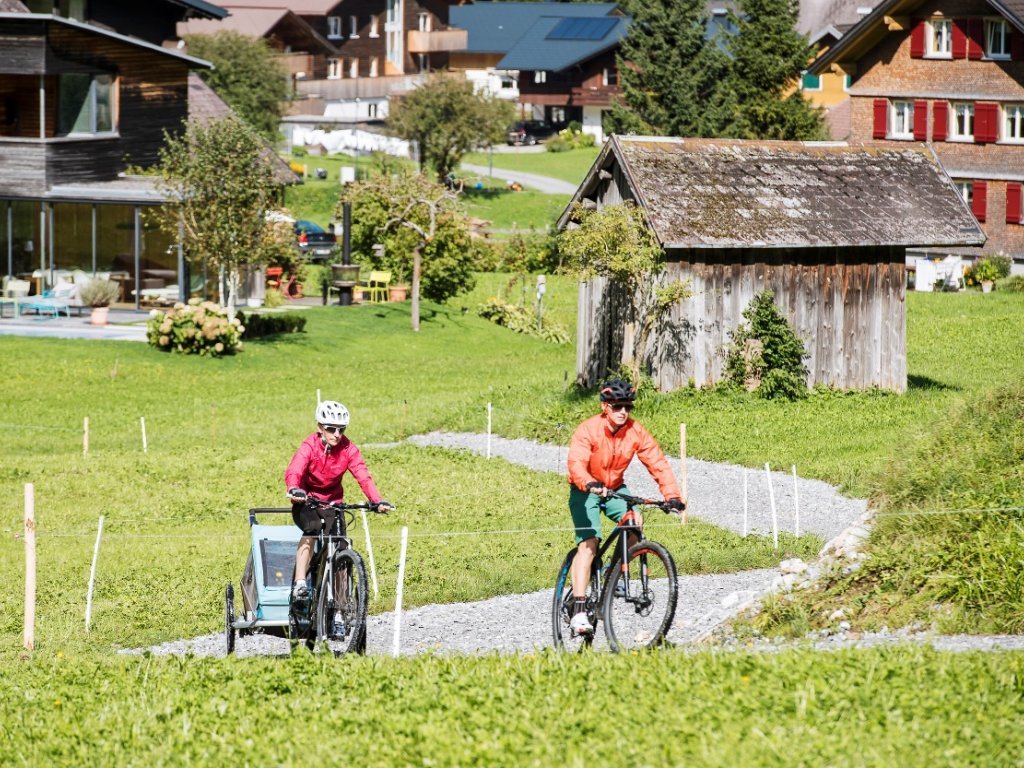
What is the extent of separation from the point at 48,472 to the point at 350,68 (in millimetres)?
94544

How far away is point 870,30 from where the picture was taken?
5691 centimetres

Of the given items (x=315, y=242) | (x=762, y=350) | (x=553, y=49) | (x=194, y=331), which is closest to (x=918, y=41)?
(x=315, y=242)

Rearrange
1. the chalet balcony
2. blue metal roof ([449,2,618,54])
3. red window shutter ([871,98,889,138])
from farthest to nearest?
the chalet balcony
blue metal roof ([449,2,618,54])
red window shutter ([871,98,889,138])

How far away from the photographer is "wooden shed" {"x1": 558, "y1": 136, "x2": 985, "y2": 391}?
2873 cm

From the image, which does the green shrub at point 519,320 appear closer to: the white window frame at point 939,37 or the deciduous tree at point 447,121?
the white window frame at point 939,37

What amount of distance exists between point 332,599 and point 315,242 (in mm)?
48235

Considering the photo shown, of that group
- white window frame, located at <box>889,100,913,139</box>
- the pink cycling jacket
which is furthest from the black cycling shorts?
white window frame, located at <box>889,100,913,139</box>

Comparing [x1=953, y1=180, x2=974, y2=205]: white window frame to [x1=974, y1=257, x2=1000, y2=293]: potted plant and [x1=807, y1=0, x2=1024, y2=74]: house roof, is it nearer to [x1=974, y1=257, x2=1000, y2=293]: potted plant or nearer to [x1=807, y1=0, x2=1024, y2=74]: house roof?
[x1=974, y1=257, x2=1000, y2=293]: potted plant

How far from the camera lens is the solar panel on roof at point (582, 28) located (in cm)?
10525

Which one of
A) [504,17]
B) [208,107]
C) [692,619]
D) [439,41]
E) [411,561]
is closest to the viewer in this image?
[692,619]

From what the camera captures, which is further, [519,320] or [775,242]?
[519,320]

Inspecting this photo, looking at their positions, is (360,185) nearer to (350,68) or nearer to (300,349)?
(300,349)

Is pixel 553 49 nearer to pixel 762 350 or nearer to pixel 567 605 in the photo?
pixel 762 350

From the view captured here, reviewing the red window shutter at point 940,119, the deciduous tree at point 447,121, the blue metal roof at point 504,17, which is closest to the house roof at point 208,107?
the red window shutter at point 940,119
